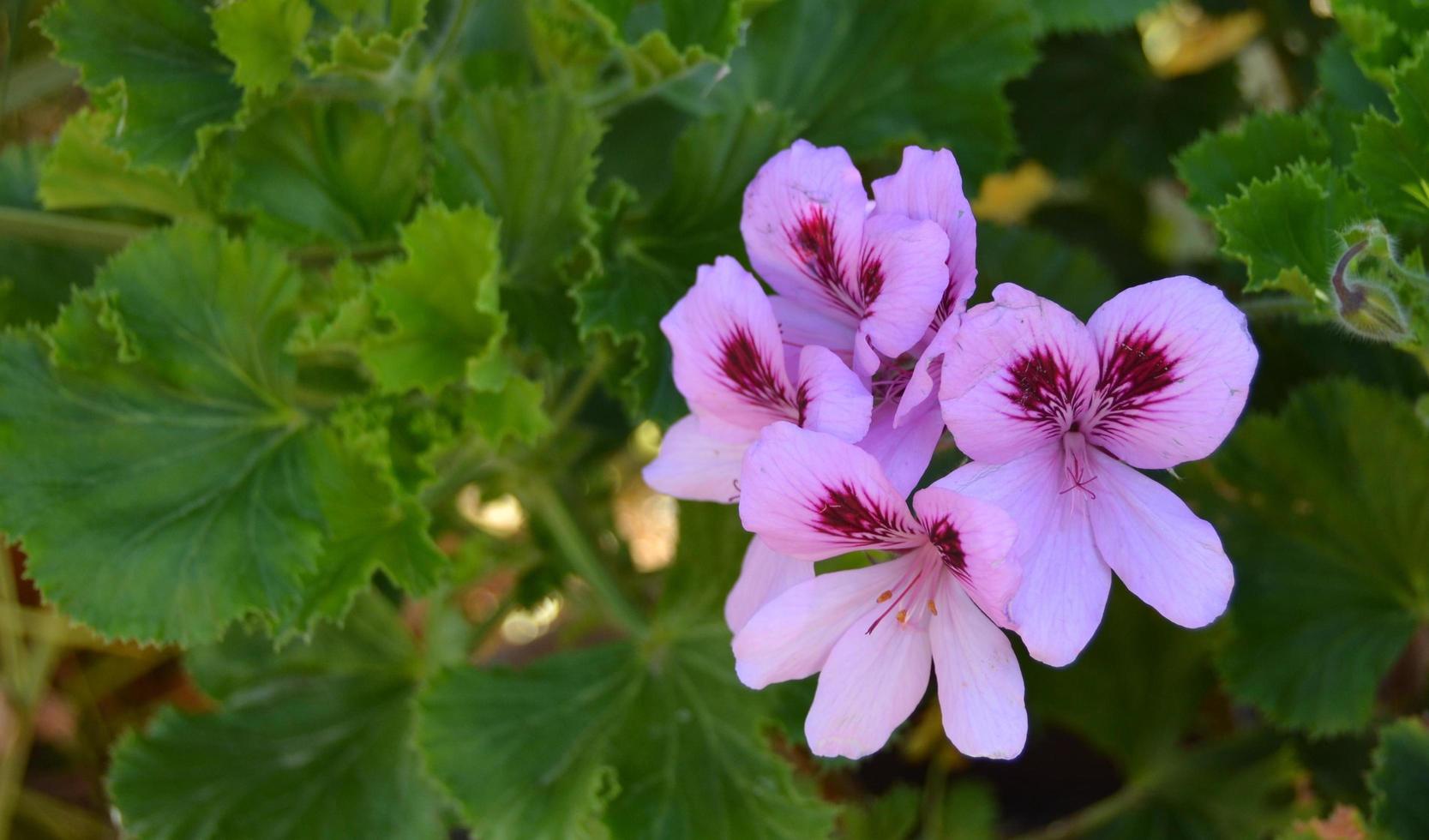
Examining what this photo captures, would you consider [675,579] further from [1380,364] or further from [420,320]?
[1380,364]

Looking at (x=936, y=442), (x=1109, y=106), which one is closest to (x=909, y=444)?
(x=936, y=442)

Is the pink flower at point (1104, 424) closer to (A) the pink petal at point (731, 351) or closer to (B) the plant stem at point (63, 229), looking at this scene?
(A) the pink petal at point (731, 351)

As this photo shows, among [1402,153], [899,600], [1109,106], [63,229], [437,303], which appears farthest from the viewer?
[1109,106]

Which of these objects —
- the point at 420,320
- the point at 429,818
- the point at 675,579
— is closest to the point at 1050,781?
the point at 675,579

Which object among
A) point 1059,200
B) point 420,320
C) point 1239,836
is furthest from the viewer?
point 1059,200

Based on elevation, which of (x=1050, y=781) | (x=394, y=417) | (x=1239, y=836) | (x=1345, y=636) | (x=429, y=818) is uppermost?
(x=394, y=417)

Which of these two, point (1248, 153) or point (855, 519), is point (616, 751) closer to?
point (855, 519)
